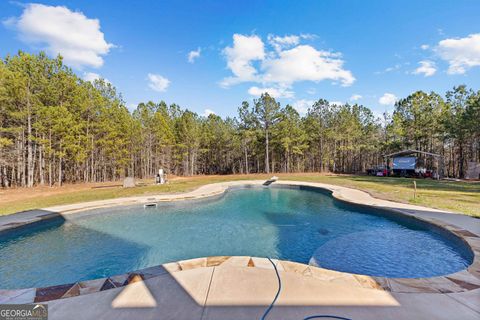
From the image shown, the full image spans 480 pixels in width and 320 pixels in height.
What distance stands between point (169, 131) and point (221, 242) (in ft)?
73.1

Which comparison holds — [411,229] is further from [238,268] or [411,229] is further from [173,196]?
[173,196]

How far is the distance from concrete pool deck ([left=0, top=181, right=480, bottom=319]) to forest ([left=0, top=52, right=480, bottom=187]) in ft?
52.6

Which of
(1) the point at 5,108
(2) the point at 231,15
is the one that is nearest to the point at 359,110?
(2) the point at 231,15

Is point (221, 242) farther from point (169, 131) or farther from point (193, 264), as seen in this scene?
point (169, 131)

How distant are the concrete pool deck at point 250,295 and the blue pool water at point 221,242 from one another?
1371mm

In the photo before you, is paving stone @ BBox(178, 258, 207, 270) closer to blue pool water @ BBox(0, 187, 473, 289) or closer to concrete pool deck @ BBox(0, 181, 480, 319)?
concrete pool deck @ BBox(0, 181, 480, 319)

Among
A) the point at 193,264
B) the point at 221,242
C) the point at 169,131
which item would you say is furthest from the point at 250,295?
the point at 169,131

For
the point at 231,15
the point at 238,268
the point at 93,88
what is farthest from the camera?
the point at 93,88

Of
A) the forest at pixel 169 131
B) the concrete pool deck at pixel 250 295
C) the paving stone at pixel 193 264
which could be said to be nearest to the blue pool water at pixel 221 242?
the concrete pool deck at pixel 250 295

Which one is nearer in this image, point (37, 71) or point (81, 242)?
point (81, 242)

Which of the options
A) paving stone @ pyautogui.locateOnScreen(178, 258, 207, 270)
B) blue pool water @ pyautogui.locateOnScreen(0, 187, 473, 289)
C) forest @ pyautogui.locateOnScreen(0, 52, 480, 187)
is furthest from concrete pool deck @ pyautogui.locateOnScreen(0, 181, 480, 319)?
forest @ pyautogui.locateOnScreen(0, 52, 480, 187)

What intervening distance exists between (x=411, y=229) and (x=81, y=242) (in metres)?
9.66

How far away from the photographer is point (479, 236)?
4637 mm

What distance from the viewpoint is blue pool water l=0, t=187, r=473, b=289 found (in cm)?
435
